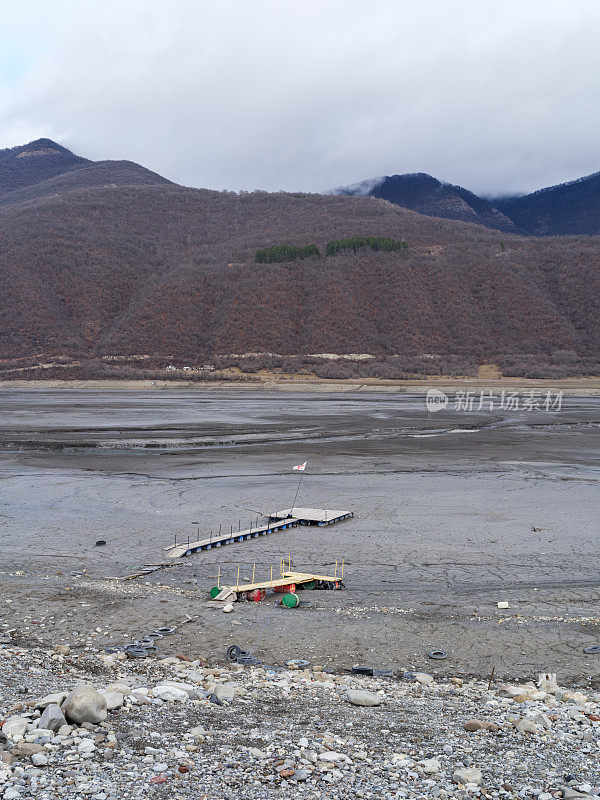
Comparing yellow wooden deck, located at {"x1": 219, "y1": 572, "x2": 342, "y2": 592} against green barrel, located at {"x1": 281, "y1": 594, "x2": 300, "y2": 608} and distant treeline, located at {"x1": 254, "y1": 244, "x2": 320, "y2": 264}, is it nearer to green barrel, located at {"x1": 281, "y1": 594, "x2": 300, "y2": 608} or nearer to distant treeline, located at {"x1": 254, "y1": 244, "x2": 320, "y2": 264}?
green barrel, located at {"x1": 281, "y1": 594, "x2": 300, "y2": 608}

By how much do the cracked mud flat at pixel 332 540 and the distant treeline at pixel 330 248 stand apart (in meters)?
90.0

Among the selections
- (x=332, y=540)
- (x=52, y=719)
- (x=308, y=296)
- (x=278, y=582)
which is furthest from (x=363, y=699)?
(x=308, y=296)

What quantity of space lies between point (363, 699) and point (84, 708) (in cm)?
309

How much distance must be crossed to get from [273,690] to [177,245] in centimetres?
16740

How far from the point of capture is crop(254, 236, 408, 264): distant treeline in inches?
4870

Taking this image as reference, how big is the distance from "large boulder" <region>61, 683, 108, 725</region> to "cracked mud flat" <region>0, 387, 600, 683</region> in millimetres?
2917

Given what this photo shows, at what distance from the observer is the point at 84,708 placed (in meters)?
6.70

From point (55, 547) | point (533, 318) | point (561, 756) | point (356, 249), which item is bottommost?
point (55, 547)

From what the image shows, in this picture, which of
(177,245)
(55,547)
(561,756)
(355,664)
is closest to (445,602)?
(355,664)

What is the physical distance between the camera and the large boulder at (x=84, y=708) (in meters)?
6.66

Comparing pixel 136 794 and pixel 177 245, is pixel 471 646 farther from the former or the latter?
pixel 177 245

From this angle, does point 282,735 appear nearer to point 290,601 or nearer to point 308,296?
point 290,601

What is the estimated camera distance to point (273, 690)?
26.8ft

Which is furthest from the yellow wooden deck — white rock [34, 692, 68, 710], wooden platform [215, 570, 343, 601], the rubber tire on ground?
white rock [34, 692, 68, 710]
